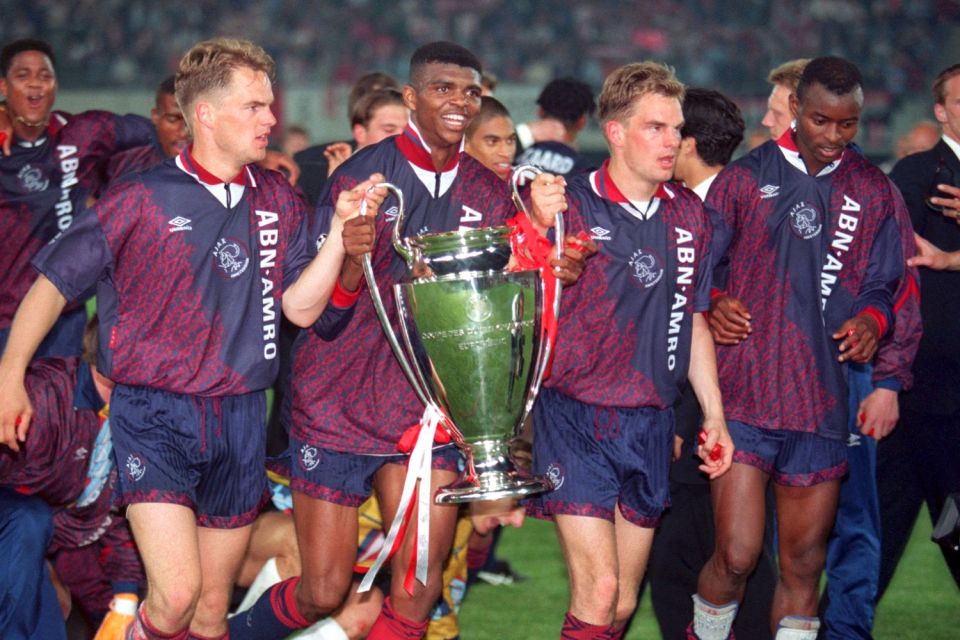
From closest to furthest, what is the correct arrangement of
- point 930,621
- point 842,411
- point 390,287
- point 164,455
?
1. point 164,455
2. point 390,287
3. point 842,411
4. point 930,621

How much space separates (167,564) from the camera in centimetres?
379

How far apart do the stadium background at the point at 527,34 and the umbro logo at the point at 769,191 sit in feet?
43.2

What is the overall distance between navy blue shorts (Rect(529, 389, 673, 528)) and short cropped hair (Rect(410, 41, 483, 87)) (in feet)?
3.57

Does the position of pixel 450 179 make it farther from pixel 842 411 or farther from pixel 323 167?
pixel 323 167

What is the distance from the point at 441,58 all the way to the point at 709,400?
140 centimetres

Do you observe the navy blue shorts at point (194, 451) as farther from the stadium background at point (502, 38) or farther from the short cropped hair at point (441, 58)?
the stadium background at point (502, 38)

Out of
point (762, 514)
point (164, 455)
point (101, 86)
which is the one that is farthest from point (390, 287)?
point (101, 86)

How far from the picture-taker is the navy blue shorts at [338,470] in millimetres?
4334

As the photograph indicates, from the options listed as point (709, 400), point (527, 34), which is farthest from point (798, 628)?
point (527, 34)

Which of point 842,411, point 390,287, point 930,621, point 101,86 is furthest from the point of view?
point 101,86

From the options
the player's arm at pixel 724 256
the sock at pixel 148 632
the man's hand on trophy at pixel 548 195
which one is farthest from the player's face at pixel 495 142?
the sock at pixel 148 632

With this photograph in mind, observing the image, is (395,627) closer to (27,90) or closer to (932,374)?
(932,374)

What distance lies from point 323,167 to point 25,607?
9.03ft

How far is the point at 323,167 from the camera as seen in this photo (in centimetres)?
622
